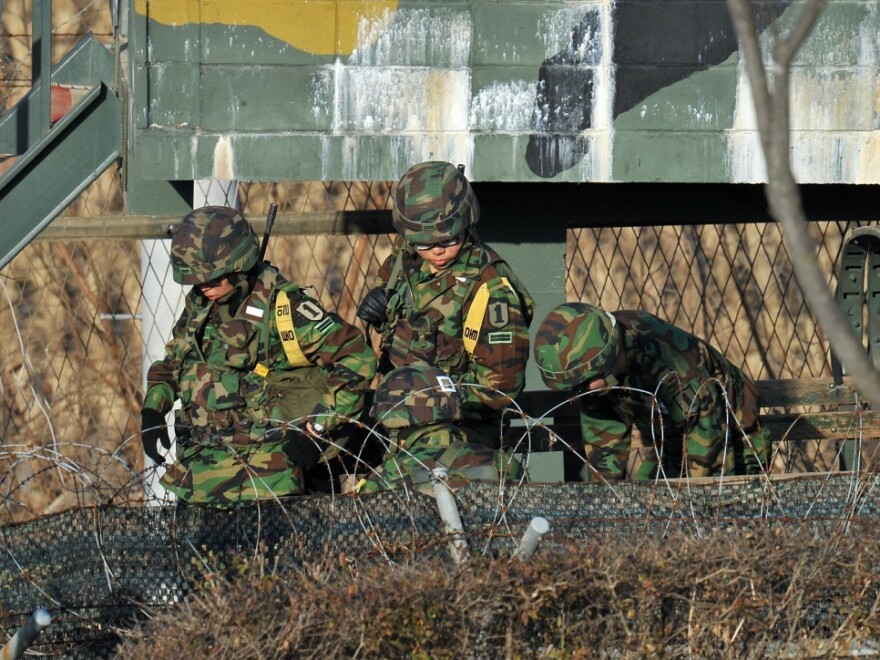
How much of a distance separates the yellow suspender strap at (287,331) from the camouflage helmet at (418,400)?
1.93 ft

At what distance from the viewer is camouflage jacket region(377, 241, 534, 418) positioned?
5039mm

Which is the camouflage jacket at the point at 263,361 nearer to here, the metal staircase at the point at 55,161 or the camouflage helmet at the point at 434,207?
the camouflage helmet at the point at 434,207

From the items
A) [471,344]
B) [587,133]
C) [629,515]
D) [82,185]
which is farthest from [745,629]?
[82,185]

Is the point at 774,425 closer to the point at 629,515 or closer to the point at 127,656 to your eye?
the point at 629,515

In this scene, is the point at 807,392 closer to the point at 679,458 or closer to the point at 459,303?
the point at 679,458

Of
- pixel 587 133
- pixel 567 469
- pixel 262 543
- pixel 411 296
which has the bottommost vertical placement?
pixel 567 469

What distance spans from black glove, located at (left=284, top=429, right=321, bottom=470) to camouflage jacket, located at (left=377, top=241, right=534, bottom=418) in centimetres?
51

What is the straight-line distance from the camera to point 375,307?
17.9 feet

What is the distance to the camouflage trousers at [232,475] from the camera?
16.6 ft

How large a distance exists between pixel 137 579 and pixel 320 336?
4.64 ft

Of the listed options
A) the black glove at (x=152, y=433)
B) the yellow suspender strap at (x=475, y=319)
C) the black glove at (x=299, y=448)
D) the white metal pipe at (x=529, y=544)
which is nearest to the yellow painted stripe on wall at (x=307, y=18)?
the yellow suspender strap at (x=475, y=319)

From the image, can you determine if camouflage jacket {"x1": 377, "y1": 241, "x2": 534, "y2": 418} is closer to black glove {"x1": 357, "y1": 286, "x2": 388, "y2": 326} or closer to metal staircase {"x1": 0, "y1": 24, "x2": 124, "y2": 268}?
black glove {"x1": 357, "y1": 286, "x2": 388, "y2": 326}

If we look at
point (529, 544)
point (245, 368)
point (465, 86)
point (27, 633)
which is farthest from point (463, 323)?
point (27, 633)

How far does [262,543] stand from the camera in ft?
12.2
